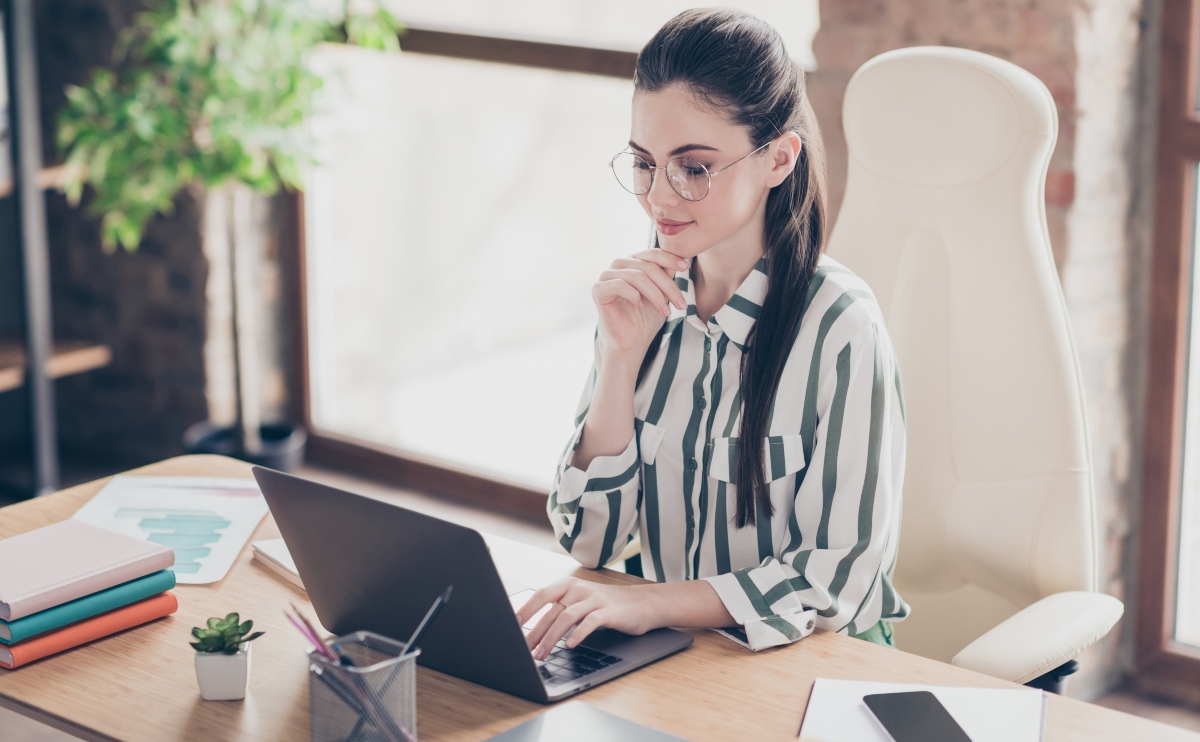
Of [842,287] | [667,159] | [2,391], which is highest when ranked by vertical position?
[667,159]

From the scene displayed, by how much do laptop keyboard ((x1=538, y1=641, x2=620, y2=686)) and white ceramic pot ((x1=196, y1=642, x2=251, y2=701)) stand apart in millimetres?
266

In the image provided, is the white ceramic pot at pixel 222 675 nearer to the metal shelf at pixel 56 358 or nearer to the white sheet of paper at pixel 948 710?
the white sheet of paper at pixel 948 710

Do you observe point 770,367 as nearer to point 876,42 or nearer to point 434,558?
point 434,558

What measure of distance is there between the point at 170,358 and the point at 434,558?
108 inches

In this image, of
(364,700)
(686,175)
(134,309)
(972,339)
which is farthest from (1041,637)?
(134,309)

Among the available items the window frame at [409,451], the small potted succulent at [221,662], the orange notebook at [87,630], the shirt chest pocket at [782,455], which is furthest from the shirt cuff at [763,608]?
the window frame at [409,451]

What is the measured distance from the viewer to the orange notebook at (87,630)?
47.0 inches

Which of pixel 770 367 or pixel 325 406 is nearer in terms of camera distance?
pixel 770 367

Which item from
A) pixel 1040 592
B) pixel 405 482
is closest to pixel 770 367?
pixel 1040 592

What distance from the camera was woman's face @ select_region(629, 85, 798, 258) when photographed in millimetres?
1364

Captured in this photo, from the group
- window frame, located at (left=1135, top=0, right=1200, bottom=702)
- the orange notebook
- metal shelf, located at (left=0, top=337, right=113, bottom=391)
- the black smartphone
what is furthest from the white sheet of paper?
metal shelf, located at (left=0, top=337, right=113, bottom=391)

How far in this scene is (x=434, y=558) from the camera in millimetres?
1068

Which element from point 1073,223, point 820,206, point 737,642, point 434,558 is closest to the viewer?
point 434,558

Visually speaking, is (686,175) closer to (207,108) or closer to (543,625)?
(543,625)
